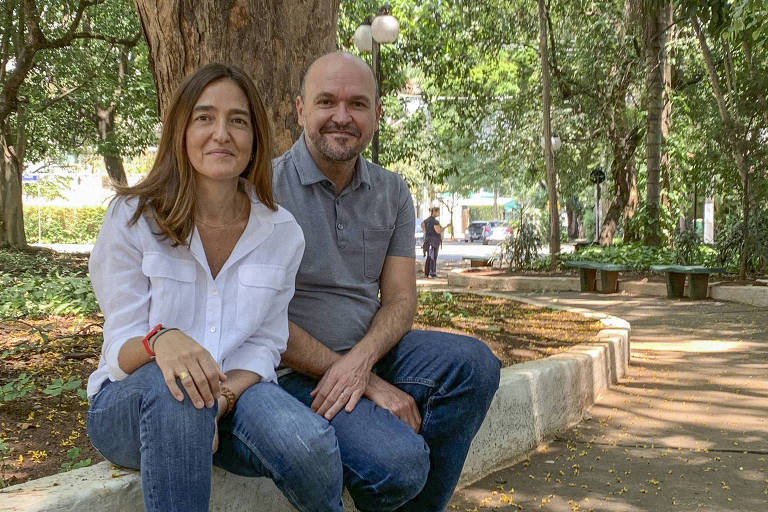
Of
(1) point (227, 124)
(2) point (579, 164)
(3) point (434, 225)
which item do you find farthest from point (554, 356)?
(2) point (579, 164)

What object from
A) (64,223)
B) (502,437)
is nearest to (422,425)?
(502,437)

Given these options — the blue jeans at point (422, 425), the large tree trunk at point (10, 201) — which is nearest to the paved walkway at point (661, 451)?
the blue jeans at point (422, 425)

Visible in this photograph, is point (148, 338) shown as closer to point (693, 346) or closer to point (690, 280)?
point (693, 346)

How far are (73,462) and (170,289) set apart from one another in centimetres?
92

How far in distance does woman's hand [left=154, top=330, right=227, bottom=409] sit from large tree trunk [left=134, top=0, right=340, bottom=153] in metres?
2.17

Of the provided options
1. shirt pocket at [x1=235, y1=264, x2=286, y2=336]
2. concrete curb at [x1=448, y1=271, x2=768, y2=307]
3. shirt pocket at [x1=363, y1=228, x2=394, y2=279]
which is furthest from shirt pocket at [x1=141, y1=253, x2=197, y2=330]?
concrete curb at [x1=448, y1=271, x2=768, y2=307]

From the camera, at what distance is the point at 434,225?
20.8 metres

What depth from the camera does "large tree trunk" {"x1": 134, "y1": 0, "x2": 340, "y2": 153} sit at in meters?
3.97

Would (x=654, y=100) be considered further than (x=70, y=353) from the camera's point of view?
Yes

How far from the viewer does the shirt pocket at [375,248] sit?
10.0 feet

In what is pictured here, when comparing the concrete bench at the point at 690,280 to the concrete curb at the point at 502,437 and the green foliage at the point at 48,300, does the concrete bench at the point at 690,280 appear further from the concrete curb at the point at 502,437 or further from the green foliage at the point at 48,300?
the green foliage at the point at 48,300

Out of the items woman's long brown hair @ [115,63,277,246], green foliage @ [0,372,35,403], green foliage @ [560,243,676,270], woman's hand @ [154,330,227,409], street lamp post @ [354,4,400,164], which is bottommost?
green foliage @ [0,372,35,403]

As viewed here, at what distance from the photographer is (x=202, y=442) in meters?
2.05

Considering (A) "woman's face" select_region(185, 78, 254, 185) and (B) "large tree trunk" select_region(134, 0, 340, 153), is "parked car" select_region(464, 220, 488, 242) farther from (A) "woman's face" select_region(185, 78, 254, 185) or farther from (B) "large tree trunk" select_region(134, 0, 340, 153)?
(A) "woman's face" select_region(185, 78, 254, 185)
